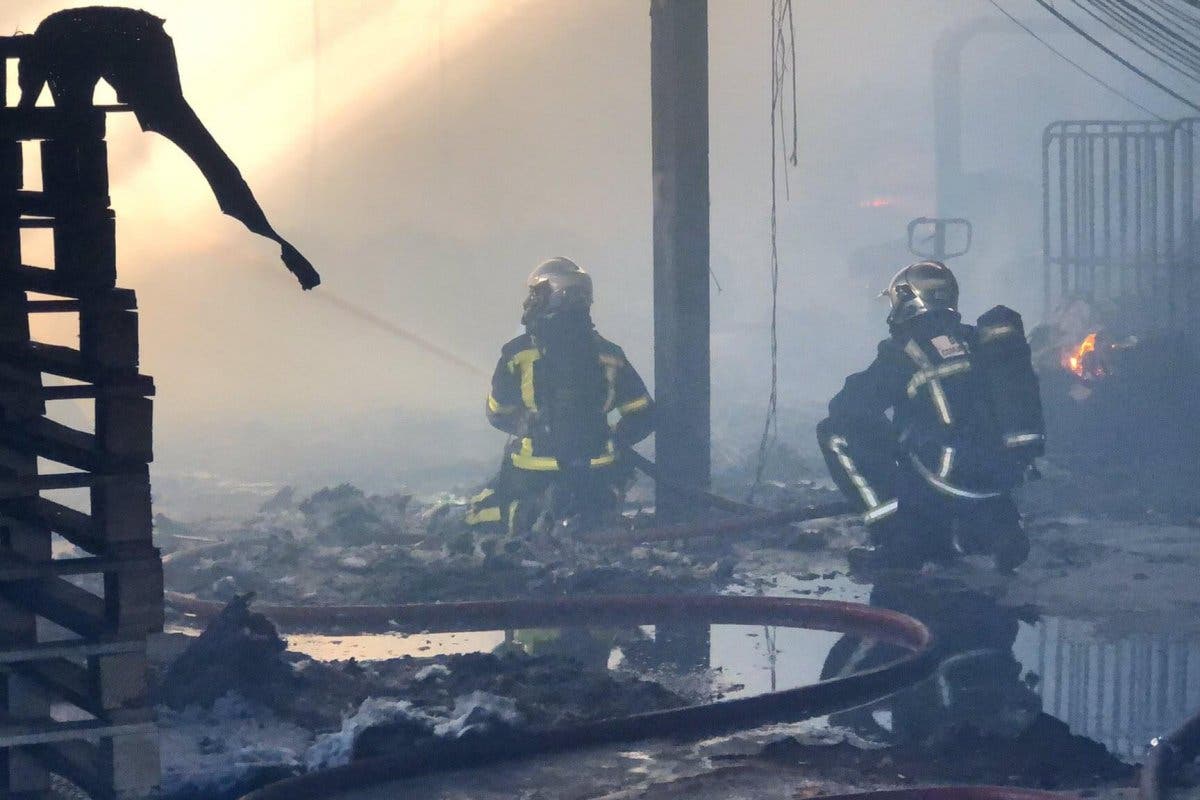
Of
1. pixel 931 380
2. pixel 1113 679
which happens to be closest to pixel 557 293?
pixel 931 380

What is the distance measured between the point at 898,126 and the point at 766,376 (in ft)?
39.7

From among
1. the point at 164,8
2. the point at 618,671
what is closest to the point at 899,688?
the point at 618,671

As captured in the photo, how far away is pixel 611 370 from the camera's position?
9.46 metres

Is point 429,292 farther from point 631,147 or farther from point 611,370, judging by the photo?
point 611,370

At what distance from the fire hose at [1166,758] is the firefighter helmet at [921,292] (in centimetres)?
384

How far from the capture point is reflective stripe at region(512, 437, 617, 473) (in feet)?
30.5

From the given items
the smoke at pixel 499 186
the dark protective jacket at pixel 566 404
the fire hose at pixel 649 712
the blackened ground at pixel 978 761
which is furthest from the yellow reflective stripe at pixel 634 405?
the smoke at pixel 499 186

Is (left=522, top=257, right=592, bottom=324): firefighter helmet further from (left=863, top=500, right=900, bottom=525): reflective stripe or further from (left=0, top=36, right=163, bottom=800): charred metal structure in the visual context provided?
(left=0, top=36, right=163, bottom=800): charred metal structure

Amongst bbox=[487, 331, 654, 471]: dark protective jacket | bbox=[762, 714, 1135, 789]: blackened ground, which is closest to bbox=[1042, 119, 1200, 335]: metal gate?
bbox=[487, 331, 654, 471]: dark protective jacket

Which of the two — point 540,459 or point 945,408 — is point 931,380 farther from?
point 540,459

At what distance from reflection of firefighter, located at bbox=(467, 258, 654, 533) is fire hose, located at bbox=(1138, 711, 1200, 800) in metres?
5.09

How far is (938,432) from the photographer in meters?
8.06

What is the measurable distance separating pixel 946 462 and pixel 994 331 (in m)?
0.75

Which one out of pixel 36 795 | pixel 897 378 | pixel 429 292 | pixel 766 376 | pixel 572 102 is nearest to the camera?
pixel 36 795
